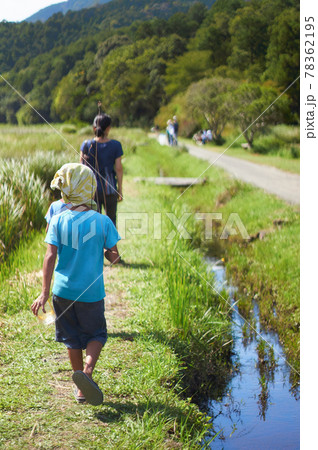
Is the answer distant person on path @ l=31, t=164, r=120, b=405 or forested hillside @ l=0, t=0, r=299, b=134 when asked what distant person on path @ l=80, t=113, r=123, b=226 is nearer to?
distant person on path @ l=31, t=164, r=120, b=405

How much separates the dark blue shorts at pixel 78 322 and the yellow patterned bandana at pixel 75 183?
0.46 m

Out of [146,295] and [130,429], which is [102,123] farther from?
[130,429]

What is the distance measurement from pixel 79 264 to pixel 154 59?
14.4 metres

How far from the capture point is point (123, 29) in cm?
1505

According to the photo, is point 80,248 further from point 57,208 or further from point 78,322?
point 78,322

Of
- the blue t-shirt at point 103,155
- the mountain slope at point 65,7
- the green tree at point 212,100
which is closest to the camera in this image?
the blue t-shirt at point 103,155

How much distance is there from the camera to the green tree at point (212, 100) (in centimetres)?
1633

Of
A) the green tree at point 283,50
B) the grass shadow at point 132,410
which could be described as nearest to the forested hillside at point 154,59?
the green tree at point 283,50

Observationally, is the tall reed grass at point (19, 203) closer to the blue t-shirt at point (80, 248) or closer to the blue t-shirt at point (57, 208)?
the blue t-shirt at point (57, 208)

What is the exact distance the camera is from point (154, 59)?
15.4 metres

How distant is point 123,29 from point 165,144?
16.4 ft

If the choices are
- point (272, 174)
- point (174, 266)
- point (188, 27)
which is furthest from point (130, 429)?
point (188, 27)

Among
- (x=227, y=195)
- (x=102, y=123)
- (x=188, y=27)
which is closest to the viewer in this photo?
(x=102, y=123)

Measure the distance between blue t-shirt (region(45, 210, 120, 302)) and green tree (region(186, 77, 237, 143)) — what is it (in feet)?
48.1
